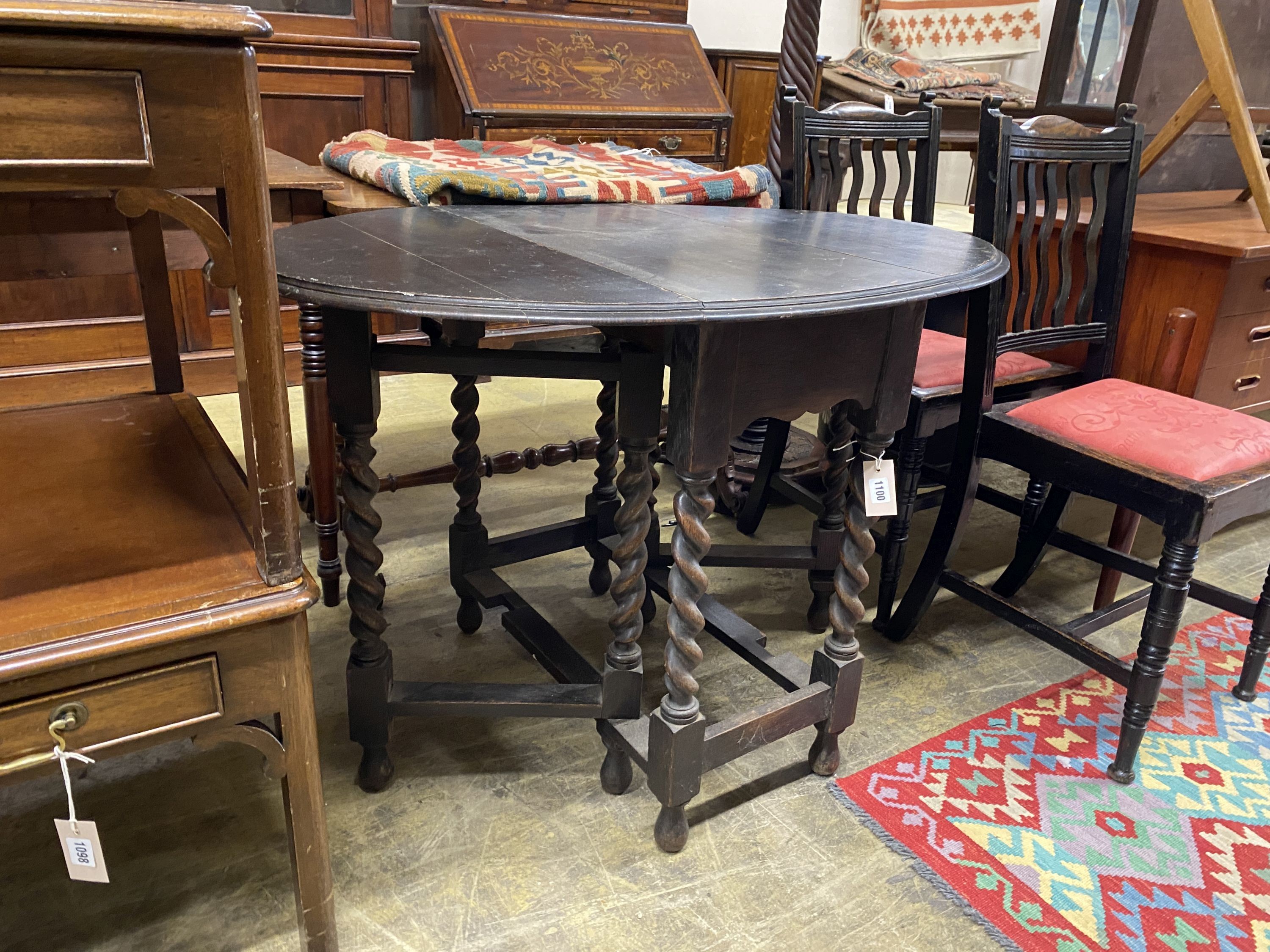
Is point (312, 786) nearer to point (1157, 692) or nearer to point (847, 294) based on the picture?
point (847, 294)

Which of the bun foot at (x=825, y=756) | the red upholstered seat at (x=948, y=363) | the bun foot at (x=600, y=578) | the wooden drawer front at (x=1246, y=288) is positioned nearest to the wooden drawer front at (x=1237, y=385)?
the wooden drawer front at (x=1246, y=288)

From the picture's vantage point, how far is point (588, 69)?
4062mm

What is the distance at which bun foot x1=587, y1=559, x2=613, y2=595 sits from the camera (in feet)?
7.27

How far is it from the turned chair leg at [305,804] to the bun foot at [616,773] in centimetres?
50

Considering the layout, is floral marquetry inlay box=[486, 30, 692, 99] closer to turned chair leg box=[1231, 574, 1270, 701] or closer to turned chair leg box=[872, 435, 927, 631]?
turned chair leg box=[872, 435, 927, 631]

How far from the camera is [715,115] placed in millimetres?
4281

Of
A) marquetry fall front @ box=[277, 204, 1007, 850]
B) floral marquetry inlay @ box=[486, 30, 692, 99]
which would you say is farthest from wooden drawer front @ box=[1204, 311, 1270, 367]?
floral marquetry inlay @ box=[486, 30, 692, 99]

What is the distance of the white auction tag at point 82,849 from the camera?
949mm

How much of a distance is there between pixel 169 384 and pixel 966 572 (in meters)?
1.90

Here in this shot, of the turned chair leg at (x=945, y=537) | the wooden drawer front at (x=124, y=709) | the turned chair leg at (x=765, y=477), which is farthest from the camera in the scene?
the turned chair leg at (x=765, y=477)

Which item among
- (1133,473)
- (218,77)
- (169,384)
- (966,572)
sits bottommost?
(966,572)

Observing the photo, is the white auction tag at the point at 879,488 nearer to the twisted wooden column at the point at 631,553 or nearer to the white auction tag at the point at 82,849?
the twisted wooden column at the point at 631,553

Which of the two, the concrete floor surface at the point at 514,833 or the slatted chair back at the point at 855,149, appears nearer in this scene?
the concrete floor surface at the point at 514,833

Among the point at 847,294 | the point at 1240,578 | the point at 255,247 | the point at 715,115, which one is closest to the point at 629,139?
the point at 715,115
